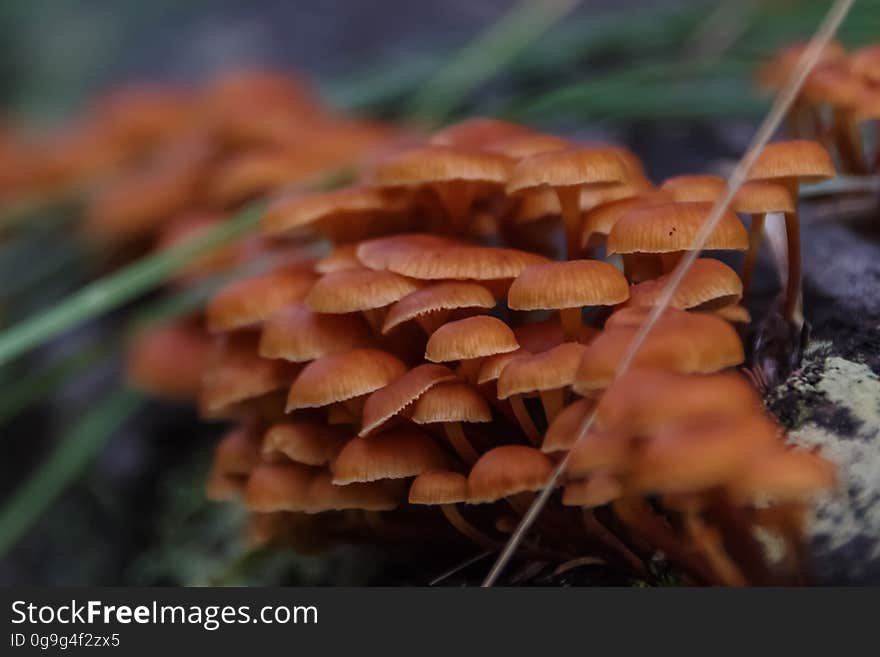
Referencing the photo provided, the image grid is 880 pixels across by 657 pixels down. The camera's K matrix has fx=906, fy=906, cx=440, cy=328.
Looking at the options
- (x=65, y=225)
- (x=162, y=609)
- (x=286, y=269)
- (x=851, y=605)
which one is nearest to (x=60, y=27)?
(x=65, y=225)

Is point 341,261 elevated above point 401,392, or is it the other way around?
point 341,261

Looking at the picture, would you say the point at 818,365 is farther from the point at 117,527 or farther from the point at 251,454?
the point at 117,527

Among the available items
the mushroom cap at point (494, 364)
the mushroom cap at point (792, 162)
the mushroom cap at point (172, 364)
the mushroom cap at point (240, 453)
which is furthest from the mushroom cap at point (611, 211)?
the mushroom cap at point (172, 364)

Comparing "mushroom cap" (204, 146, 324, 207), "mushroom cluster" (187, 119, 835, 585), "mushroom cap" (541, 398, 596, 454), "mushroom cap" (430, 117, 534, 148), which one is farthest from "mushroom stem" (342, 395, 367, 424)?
"mushroom cap" (204, 146, 324, 207)

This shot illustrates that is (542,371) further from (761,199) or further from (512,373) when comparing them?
(761,199)

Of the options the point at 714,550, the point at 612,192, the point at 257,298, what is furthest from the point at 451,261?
the point at 714,550

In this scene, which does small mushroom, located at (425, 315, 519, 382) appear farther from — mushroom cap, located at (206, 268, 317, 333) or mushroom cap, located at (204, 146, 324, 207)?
mushroom cap, located at (204, 146, 324, 207)

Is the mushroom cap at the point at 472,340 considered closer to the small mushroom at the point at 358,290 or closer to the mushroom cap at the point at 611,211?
the small mushroom at the point at 358,290
